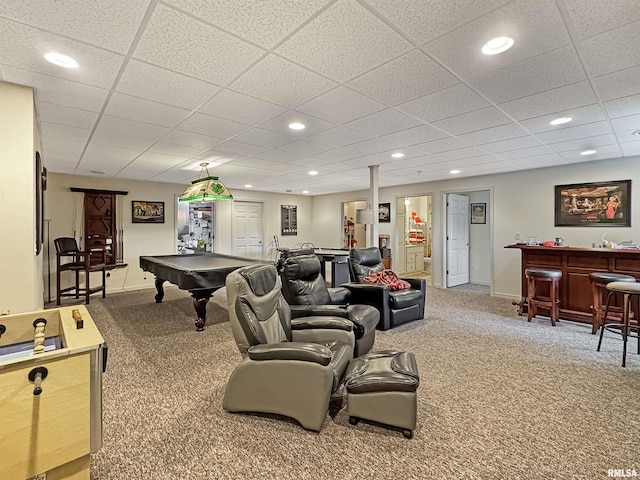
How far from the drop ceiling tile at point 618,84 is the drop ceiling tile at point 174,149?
171 inches

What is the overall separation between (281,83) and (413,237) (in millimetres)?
7558

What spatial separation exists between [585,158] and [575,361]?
139 inches

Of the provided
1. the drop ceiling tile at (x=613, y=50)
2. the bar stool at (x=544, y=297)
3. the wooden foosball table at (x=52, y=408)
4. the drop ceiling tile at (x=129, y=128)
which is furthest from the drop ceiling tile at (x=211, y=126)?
the bar stool at (x=544, y=297)

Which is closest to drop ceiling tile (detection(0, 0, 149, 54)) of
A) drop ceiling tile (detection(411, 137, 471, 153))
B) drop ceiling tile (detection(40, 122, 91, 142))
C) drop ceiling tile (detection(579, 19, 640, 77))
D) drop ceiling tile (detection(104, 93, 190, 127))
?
drop ceiling tile (detection(104, 93, 190, 127))

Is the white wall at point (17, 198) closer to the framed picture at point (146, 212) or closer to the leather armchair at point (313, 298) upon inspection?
the leather armchair at point (313, 298)

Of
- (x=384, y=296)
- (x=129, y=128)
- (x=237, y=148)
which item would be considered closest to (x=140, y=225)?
(x=237, y=148)

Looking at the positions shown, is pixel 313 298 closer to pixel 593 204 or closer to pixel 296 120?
pixel 296 120

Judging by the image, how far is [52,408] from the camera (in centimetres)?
125

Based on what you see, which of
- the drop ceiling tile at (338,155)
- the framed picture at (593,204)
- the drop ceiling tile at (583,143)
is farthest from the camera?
the framed picture at (593,204)

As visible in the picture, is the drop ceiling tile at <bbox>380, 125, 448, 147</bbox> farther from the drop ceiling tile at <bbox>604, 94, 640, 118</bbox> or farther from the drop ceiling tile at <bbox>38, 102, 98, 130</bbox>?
the drop ceiling tile at <bbox>38, 102, 98, 130</bbox>

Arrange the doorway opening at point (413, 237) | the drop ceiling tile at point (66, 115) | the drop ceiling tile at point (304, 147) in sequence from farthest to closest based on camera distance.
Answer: the doorway opening at point (413, 237)
the drop ceiling tile at point (304, 147)
the drop ceiling tile at point (66, 115)

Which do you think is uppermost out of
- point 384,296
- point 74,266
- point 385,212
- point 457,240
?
point 385,212

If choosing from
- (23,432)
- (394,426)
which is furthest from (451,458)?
(23,432)

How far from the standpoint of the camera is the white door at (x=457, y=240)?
732 centimetres
